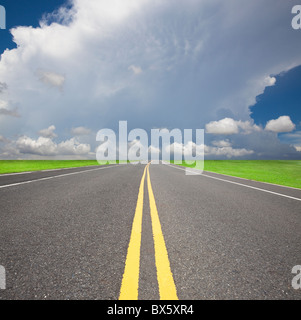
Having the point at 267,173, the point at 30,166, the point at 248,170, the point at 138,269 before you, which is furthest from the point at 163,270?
the point at 30,166

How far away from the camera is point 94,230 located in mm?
2961

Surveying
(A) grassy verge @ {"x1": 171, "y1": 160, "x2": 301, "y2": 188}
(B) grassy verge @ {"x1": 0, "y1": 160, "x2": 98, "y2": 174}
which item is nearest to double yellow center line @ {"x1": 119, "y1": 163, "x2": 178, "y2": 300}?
(A) grassy verge @ {"x1": 171, "y1": 160, "x2": 301, "y2": 188}

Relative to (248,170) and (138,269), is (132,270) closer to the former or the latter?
(138,269)

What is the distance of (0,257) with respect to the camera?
6.90ft

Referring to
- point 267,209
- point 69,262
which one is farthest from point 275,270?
point 267,209

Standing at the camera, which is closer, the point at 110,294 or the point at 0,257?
the point at 110,294

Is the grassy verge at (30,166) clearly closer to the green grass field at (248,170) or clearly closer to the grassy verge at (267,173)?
the green grass field at (248,170)

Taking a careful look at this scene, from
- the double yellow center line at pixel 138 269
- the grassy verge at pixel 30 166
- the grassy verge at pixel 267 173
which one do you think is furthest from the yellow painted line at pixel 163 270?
the grassy verge at pixel 30 166

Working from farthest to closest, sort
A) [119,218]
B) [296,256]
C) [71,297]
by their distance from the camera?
[119,218] < [296,256] < [71,297]

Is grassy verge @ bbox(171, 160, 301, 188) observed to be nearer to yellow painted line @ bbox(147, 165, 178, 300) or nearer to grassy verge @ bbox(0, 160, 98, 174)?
yellow painted line @ bbox(147, 165, 178, 300)

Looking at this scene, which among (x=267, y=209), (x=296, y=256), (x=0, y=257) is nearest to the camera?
(x=0, y=257)

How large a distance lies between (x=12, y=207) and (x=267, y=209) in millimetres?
6369

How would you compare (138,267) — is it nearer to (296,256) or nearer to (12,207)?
(296,256)
